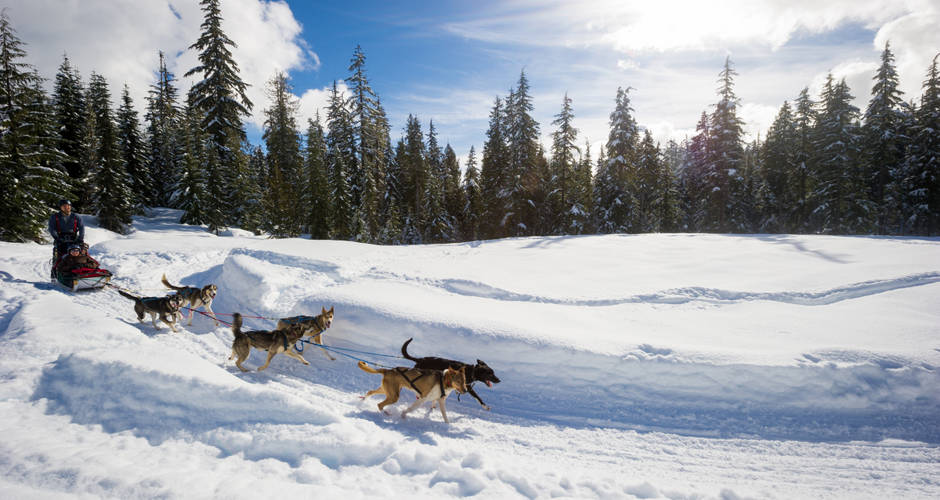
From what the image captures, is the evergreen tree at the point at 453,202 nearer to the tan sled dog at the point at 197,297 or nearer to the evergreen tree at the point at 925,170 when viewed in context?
the tan sled dog at the point at 197,297

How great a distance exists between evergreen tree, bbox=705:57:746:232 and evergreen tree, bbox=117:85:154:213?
45729mm

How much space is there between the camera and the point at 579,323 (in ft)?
23.8

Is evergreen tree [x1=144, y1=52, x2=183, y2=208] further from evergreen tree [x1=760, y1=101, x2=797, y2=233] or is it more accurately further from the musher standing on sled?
evergreen tree [x1=760, y1=101, x2=797, y2=233]

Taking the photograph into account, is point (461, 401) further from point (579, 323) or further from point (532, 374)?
point (579, 323)

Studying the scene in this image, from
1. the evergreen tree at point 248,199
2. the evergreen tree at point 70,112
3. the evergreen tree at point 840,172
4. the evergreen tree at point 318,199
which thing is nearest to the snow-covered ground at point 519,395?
the evergreen tree at point 318,199

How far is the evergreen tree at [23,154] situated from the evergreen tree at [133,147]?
950 centimetres

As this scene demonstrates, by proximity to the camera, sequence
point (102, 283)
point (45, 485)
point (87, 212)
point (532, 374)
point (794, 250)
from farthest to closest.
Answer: point (87, 212) < point (794, 250) < point (102, 283) < point (532, 374) < point (45, 485)

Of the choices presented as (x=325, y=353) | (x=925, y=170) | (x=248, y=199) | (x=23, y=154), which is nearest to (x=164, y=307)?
(x=325, y=353)

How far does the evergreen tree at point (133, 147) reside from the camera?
29.1 metres

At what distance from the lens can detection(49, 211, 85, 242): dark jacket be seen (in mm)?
9438

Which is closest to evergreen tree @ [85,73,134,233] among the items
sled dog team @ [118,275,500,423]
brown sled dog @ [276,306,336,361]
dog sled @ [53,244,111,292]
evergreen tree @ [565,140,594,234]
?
dog sled @ [53,244,111,292]

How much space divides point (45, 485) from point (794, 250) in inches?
671

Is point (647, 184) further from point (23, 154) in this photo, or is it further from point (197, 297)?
point (23, 154)

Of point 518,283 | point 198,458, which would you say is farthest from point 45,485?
point 518,283
